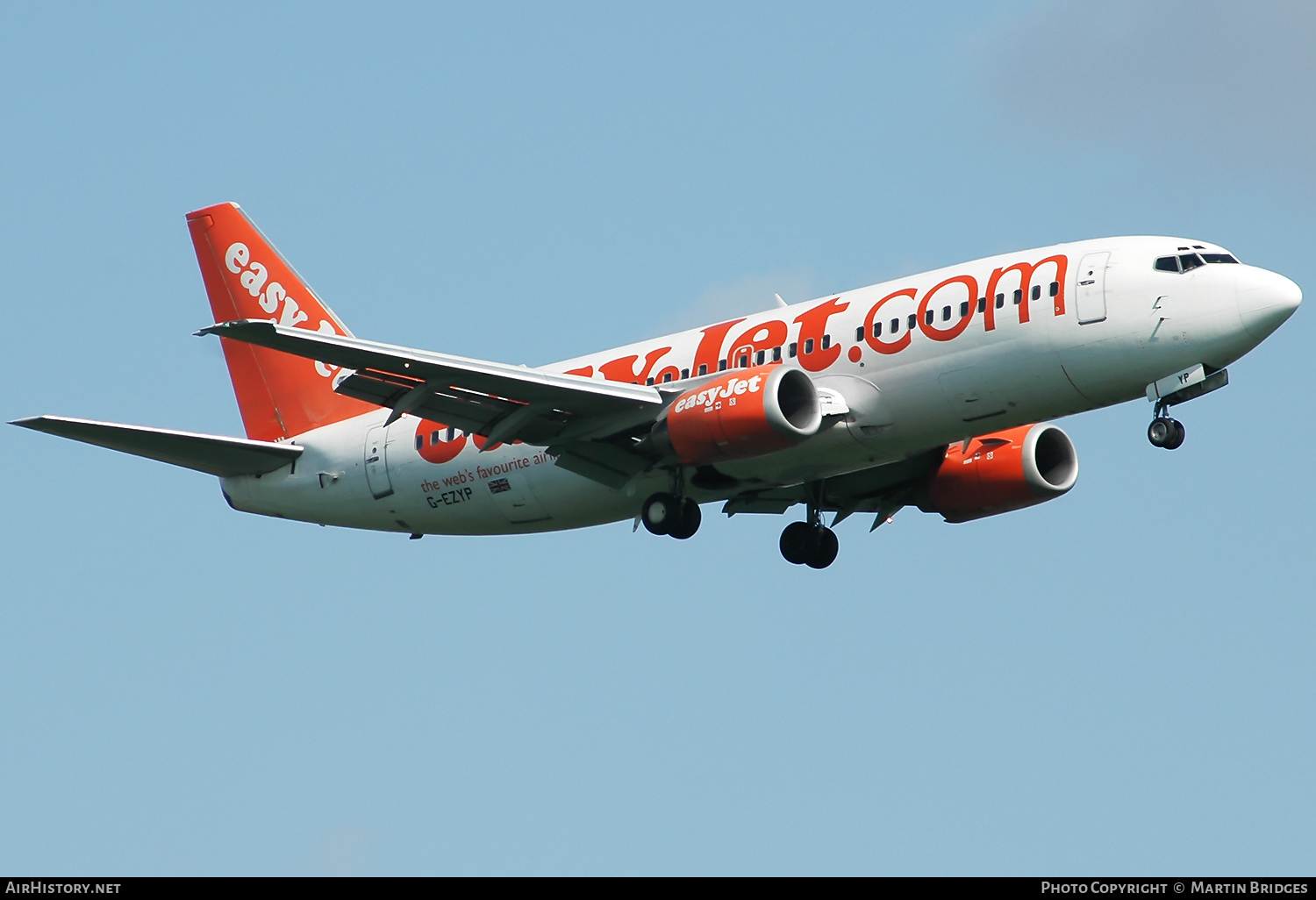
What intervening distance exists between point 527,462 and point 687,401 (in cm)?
509

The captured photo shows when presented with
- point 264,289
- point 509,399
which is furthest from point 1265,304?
point 264,289

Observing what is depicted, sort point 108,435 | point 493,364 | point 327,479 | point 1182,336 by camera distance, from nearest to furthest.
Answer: point 1182,336
point 493,364
point 108,435
point 327,479

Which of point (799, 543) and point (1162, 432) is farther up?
point (799, 543)

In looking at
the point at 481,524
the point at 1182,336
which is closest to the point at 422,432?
the point at 481,524

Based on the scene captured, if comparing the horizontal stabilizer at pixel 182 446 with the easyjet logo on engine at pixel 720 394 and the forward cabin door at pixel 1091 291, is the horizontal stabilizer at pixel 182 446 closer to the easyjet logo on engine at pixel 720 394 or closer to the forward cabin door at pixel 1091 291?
the easyjet logo on engine at pixel 720 394

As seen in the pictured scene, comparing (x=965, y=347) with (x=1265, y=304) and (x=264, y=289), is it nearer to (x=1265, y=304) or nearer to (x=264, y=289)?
(x=1265, y=304)

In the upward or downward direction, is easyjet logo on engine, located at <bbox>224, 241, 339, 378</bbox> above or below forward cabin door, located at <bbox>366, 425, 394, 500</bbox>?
above

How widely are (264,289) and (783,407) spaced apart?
16.8 meters

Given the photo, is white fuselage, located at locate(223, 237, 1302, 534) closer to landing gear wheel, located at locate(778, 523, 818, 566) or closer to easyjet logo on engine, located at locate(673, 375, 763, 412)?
easyjet logo on engine, located at locate(673, 375, 763, 412)

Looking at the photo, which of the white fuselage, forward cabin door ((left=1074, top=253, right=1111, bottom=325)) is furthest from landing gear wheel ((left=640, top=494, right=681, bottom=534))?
forward cabin door ((left=1074, top=253, right=1111, bottom=325))

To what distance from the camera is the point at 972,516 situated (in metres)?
38.7

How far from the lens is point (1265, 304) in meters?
31.5

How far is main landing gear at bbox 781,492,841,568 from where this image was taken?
3922cm

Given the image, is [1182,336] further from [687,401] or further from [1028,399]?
[687,401]
